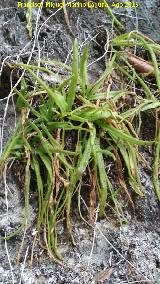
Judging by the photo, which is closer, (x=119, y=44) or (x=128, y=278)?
(x=128, y=278)

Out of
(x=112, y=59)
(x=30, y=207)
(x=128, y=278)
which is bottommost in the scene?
(x=128, y=278)

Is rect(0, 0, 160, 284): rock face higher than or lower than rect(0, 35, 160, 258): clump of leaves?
lower

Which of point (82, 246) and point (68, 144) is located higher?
point (68, 144)

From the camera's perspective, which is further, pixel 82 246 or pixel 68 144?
pixel 68 144

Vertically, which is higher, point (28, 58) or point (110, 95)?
point (28, 58)

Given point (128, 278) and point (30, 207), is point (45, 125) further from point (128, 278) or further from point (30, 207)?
point (128, 278)

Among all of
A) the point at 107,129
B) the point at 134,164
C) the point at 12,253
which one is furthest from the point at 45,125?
the point at 12,253

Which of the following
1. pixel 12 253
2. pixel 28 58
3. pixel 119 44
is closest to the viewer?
pixel 12 253

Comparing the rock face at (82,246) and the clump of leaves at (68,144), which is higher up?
the clump of leaves at (68,144)
